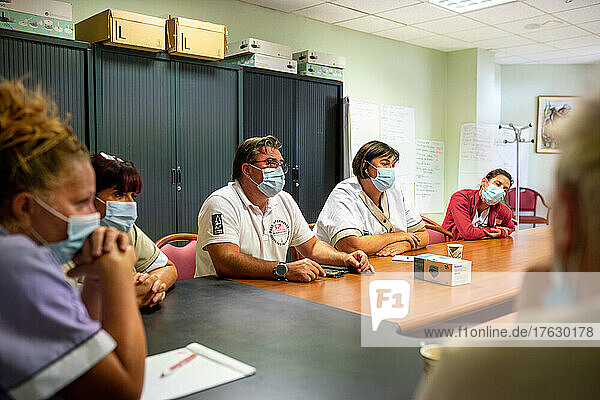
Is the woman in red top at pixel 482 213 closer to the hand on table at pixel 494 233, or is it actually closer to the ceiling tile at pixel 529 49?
the hand on table at pixel 494 233

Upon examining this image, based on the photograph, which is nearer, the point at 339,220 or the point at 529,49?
the point at 339,220

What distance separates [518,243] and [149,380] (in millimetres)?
2808

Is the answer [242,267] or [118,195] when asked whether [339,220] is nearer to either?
[242,267]

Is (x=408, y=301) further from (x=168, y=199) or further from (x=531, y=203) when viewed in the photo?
(x=531, y=203)

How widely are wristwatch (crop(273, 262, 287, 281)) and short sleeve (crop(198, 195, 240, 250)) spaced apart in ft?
0.88

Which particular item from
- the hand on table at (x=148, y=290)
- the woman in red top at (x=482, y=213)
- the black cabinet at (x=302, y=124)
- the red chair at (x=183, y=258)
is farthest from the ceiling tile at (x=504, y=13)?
the hand on table at (x=148, y=290)

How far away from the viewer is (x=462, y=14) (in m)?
5.00

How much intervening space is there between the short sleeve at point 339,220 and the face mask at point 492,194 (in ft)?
3.64

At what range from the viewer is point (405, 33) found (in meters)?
5.79

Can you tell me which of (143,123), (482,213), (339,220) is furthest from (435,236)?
(143,123)

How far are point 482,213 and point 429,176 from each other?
281 cm

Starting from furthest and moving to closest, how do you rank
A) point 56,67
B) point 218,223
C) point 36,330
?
1. point 56,67
2. point 218,223
3. point 36,330

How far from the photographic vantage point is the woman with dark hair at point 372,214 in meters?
2.91

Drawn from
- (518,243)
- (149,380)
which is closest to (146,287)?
(149,380)
